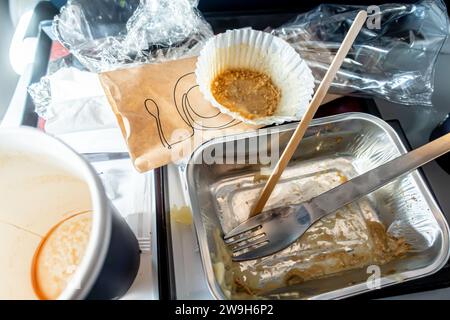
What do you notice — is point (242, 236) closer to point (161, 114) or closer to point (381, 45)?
point (161, 114)

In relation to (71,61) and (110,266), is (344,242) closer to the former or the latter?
(110,266)

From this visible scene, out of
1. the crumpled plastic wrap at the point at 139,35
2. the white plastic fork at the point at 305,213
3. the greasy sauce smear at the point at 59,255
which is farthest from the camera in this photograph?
the crumpled plastic wrap at the point at 139,35

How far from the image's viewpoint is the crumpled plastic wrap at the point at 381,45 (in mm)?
594

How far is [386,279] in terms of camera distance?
1.34ft

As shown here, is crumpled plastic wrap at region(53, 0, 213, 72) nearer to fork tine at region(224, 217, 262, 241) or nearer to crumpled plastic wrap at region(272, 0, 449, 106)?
crumpled plastic wrap at region(272, 0, 449, 106)

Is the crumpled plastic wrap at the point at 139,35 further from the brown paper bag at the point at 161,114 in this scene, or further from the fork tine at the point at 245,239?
the fork tine at the point at 245,239

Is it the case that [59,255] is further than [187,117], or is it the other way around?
[187,117]

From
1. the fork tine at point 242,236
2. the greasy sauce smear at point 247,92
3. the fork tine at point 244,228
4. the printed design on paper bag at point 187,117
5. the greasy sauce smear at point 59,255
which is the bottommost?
the greasy sauce smear at point 59,255

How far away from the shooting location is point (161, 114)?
1.72ft

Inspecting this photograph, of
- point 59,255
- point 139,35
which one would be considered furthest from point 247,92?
point 59,255

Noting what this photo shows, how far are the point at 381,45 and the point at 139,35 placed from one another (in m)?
0.43

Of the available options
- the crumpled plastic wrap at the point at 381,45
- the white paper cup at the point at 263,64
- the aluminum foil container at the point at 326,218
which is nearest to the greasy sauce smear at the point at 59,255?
the aluminum foil container at the point at 326,218
